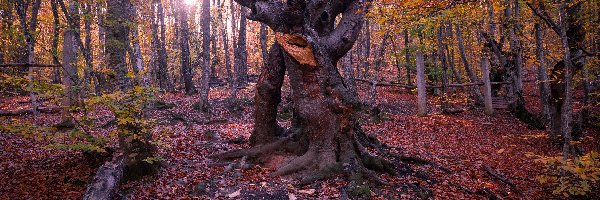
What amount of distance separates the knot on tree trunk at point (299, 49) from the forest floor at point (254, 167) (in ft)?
8.06

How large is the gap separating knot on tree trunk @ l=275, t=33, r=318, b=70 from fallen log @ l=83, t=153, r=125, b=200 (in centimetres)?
405

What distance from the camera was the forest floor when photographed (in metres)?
7.26

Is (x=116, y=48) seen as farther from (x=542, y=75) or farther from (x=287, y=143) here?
(x=542, y=75)

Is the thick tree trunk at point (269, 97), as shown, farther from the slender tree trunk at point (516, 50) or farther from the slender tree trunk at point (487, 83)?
the slender tree trunk at point (487, 83)

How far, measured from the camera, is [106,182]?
6.72 meters

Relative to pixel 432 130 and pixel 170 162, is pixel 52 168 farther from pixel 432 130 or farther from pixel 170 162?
pixel 432 130

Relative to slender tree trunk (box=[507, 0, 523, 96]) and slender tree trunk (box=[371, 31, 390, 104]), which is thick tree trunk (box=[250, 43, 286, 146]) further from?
slender tree trunk (box=[507, 0, 523, 96])

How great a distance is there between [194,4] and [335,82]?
109 ft

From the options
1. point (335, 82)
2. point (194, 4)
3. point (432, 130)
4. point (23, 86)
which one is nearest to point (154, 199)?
point (23, 86)

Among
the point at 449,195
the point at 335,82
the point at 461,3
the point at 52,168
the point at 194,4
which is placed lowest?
the point at 449,195

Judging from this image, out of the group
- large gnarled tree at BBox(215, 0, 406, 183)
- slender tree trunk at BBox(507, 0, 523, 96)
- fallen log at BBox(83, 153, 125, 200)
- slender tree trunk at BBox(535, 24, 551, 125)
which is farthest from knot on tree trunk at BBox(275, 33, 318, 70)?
slender tree trunk at BBox(507, 0, 523, 96)

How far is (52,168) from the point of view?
8773mm

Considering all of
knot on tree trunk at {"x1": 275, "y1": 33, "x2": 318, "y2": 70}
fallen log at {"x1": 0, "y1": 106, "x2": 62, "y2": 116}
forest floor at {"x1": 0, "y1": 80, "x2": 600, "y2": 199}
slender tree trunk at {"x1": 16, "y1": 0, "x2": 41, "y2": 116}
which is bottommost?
forest floor at {"x1": 0, "y1": 80, "x2": 600, "y2": 199}

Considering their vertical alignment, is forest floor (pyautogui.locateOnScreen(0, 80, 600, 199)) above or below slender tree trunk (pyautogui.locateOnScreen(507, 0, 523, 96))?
below
